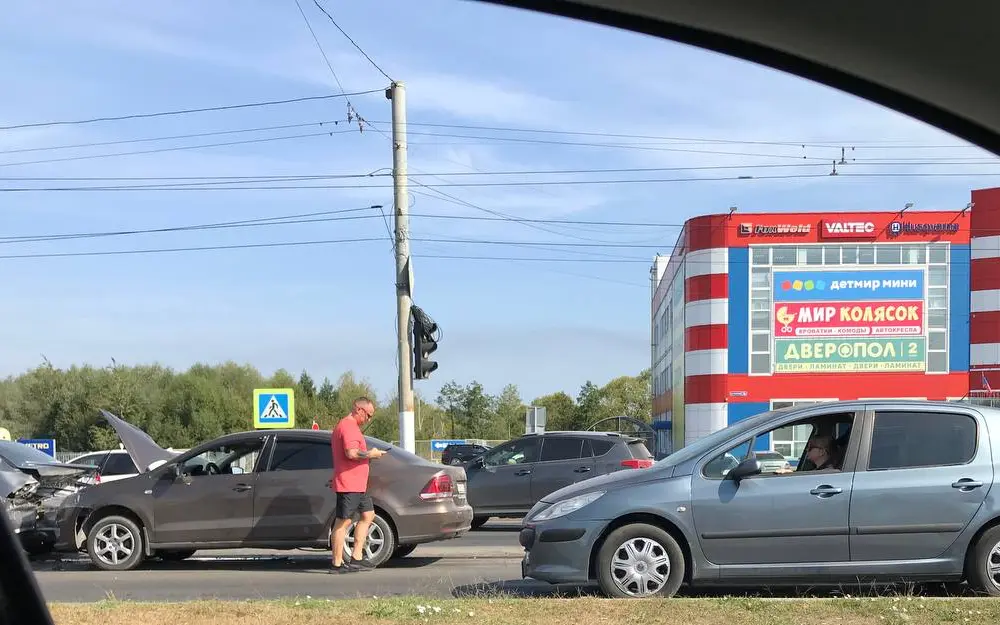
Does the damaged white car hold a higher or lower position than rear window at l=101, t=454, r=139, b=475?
higher

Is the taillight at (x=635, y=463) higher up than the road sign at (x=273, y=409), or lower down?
lower down

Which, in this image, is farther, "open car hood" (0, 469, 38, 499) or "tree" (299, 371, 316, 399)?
"tree" (299, 371, 316, 399)

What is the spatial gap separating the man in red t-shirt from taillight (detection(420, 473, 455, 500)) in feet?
2.65

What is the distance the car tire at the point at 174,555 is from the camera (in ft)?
43.7

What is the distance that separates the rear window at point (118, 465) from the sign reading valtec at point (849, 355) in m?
28.7

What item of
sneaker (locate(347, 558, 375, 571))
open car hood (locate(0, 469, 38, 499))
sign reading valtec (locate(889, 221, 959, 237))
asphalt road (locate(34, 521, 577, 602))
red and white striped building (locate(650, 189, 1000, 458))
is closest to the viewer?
asphalt road (locate(34, 521, 577, 602))

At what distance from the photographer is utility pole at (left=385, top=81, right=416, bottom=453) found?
1883 centimetres

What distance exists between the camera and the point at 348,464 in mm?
11273

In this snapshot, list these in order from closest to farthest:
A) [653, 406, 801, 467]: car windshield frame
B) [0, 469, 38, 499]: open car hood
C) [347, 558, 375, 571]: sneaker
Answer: [653, 406, 801, 467]: car windshield frame → [347, 558, 375, 571]: sneaker → [0, 469, 38, 499]: open car hood

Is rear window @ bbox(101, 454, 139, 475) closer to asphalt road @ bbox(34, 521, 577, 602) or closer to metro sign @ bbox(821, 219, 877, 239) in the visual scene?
asphalt road @ bbox(34, 521, 577, 602)

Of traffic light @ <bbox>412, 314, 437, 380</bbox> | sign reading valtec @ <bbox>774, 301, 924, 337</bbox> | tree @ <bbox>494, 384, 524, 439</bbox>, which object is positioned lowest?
tree @ <bbox>494, 384, 524, 439</bbox>

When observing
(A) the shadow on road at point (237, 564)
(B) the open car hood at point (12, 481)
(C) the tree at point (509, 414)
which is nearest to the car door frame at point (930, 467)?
(A) the shadow on road at point (237, 564)

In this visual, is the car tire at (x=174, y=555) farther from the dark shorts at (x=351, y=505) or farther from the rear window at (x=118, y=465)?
the rear window at (x=118, y=465)

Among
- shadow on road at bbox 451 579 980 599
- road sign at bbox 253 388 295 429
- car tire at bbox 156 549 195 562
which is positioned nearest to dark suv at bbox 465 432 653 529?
road sign at bbox 253 388 295 429
